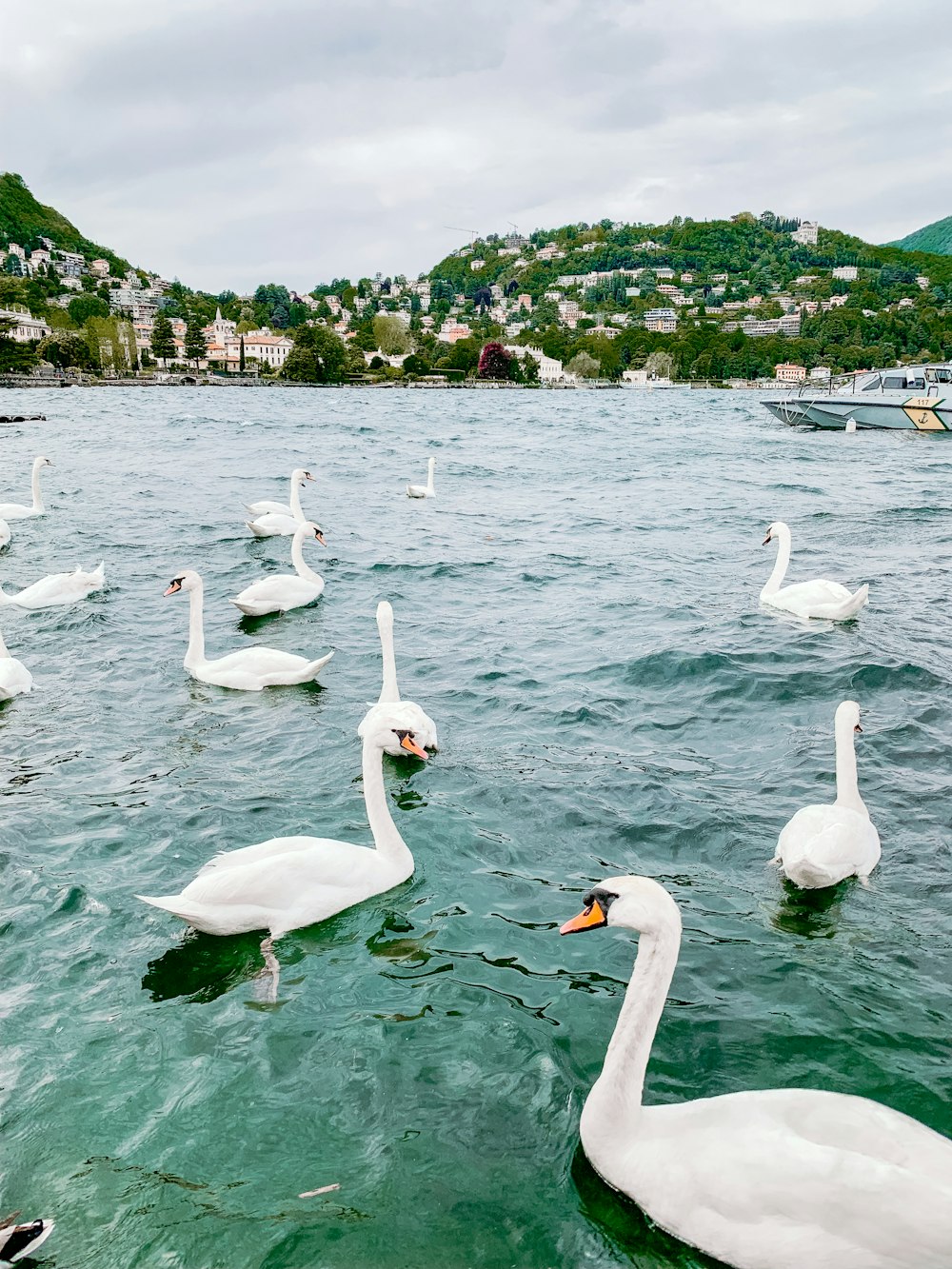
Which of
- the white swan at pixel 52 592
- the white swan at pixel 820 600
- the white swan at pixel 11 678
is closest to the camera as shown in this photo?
the white swan at pixel 11 678

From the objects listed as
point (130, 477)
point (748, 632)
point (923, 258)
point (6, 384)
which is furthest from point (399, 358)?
point (748, 632)

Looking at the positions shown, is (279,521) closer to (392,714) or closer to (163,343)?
(392,714)

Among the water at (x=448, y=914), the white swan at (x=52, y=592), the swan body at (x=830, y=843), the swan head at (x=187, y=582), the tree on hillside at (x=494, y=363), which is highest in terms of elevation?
the tree on hillside at (x=494, y=363)

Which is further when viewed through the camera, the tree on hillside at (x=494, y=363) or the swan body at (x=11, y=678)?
the tree on hillside at (x=494, y=363)

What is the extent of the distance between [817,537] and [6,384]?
100708mm

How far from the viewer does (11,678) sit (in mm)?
8273

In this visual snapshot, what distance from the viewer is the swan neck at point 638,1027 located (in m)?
3.46

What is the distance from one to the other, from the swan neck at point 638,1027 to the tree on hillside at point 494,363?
155090 mm

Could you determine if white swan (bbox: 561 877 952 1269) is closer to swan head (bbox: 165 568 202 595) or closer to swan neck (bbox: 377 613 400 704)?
A: swan neck (bbox: 377 613 400 704)

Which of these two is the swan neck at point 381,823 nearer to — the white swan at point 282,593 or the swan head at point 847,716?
the swan head at point 847,716

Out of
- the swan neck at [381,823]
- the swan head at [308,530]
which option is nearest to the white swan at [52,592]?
the swan head at [308,530]

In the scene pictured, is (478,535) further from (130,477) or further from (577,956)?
(577,956)

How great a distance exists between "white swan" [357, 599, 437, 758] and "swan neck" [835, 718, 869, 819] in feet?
8.72

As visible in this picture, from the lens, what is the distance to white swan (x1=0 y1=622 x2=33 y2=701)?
822cm
